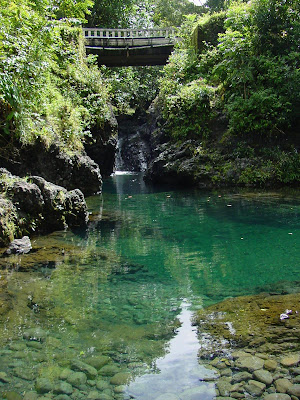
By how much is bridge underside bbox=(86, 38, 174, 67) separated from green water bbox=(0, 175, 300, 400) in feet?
58.4

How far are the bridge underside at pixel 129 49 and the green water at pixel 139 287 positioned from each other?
17799 mm

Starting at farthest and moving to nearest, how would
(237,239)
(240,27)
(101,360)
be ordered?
(240,27) < (237,239) < (101,360)

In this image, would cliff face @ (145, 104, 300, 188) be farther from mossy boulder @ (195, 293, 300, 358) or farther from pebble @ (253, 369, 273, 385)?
pebble @ (253, 369, 273, 385)

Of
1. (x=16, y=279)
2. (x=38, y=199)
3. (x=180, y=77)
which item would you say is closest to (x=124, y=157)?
(x=180, y=77)

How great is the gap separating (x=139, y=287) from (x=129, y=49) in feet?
74.3

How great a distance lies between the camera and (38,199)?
8.09 metres

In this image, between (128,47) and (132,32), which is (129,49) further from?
(132,32)

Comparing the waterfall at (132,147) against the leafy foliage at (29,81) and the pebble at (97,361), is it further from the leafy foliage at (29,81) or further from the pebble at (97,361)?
the pebble at (97,361)

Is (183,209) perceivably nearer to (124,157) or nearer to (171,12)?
(124,157)

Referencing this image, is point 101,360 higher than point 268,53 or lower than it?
lower

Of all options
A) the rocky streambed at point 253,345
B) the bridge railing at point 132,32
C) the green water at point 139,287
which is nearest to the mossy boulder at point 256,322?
the rocky streambed at point 253,345

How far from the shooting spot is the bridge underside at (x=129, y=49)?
24.5m

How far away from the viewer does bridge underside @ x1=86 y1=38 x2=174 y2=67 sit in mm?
24500

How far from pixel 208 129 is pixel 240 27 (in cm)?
458
